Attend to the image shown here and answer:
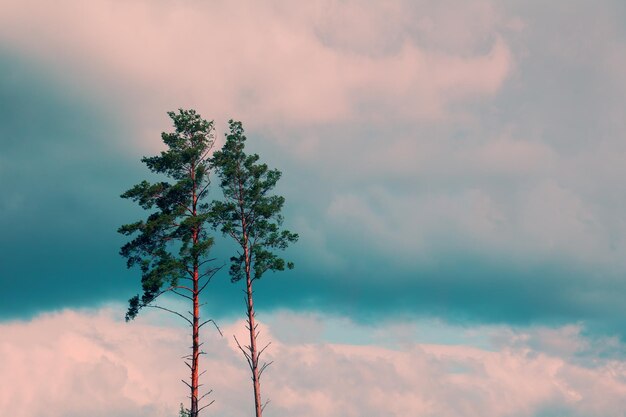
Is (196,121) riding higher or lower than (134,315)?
higher

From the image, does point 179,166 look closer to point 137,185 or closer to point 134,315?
point 137,185

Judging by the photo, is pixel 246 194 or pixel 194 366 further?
pixel 246 194

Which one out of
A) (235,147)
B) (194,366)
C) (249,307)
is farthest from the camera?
(235,147)

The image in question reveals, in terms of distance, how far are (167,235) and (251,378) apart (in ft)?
28.6

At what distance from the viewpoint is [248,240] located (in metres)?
39.6

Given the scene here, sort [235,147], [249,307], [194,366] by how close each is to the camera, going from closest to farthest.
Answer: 1. [194,366]
2. [249,307]
3. [235,147]

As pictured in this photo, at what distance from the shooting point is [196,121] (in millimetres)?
39969

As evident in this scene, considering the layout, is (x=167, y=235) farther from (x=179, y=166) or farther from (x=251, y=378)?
(x=251, y=378)

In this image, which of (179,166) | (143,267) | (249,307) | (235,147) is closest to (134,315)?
(143,267)

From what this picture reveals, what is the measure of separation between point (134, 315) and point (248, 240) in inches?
290

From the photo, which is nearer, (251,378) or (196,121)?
(251,378)

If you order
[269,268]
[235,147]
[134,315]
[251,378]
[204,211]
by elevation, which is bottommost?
[251,378]

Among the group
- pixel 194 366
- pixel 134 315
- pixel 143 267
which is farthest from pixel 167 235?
pixel 194 366

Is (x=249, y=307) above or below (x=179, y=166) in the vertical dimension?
below
